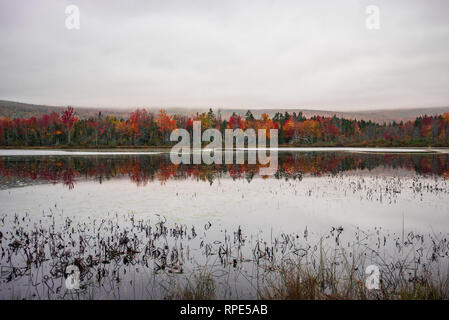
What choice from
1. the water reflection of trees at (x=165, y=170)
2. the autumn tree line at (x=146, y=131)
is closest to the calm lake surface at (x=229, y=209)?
the water reflection of trees at (x=165, y=170)

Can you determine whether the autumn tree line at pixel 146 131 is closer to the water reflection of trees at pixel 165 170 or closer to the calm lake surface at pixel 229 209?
the water reflection of trees at pixel 165 170

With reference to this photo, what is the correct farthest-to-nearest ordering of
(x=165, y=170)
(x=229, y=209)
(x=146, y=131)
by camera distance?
(x=146, y=131)
(x=165, y=170)
(x=229, y=209)

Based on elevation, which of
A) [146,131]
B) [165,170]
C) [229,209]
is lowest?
[229,209]

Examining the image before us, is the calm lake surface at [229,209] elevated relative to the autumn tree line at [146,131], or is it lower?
lower

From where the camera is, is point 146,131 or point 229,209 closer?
point 229,209

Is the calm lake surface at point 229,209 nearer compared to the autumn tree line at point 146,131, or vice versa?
the calm lake surface at point 229,209

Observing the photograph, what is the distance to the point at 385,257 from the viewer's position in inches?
310

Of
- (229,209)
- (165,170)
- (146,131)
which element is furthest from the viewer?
(146,131)

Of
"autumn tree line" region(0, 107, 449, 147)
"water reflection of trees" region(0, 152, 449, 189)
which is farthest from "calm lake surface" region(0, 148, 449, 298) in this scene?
"autumn tree line" region(0, 107, 449, 147)

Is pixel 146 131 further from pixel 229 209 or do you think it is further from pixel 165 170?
pixel 229 209

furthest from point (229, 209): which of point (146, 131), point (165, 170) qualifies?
point (146, 131)

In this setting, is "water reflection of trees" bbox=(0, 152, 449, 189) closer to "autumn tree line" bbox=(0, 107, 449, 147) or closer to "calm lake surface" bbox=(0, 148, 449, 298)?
"calm lake surface" bbox=(0, 148, 449, 298)
